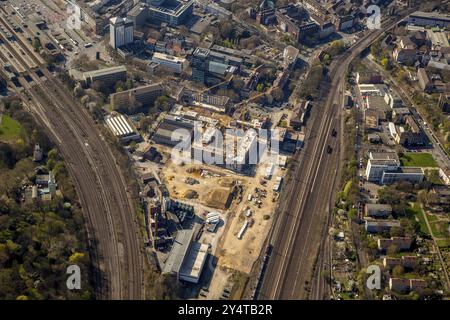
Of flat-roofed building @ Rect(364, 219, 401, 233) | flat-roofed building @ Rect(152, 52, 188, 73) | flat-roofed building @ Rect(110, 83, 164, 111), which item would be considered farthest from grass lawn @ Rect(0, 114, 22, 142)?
flat-roofed building @ Rect(364, 219, 401, 233)

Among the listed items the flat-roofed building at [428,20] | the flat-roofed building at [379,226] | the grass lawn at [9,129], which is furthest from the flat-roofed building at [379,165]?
the grass lawn at [9,129]

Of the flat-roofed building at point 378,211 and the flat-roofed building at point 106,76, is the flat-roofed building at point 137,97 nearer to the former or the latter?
the flat-roofed building at point 106,76

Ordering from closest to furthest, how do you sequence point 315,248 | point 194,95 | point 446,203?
point 315,248, point 446,203, point 194,95

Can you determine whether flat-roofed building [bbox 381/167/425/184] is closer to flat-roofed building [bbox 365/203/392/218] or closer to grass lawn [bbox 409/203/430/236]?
grass lawn [bbox 409/203/430/236]

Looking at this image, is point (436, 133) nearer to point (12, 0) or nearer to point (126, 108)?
point (126, 108)

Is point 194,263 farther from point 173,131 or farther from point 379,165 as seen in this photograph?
point 379,165

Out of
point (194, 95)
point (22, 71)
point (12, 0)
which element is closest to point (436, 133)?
point (194, 95)

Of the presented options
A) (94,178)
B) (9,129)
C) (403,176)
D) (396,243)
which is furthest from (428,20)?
(9,129)
